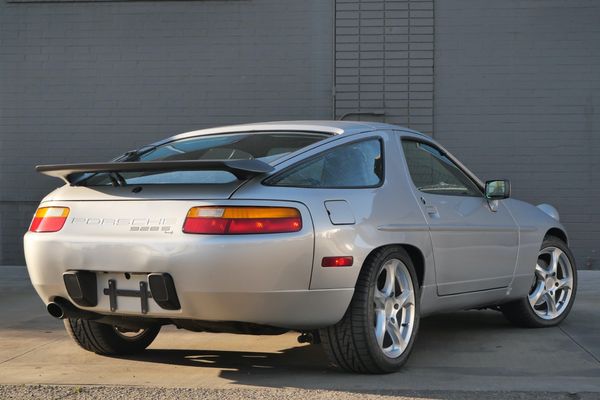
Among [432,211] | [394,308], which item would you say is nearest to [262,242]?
[394,308]

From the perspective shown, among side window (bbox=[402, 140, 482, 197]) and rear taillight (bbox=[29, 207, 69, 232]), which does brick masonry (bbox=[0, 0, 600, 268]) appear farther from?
rear taillight (bbox=[29, 207, 69, 232])

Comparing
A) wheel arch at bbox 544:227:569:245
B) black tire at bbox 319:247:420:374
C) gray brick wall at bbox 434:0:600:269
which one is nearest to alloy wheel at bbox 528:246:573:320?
wheel arch at bbox 544:227:569:245

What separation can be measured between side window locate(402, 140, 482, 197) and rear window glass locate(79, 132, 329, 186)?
71cm

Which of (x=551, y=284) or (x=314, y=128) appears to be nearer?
(x=314, y=128)

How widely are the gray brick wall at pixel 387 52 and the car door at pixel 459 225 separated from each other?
212 inches

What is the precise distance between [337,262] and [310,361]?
107 cm

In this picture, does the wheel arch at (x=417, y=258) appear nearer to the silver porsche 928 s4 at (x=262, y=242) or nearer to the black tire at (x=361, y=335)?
the silver porsche 928 s4 at (x=262, y=242)

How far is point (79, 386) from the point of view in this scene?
15.5ft

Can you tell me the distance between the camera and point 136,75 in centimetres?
1187

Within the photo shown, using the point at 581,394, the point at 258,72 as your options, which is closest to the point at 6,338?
the point at 581,394

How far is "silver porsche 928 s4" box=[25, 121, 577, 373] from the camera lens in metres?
4.41

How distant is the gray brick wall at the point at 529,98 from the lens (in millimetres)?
11352

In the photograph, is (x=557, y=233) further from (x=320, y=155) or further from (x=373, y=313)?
(x=320, y=155)

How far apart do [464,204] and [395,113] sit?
5804mm
